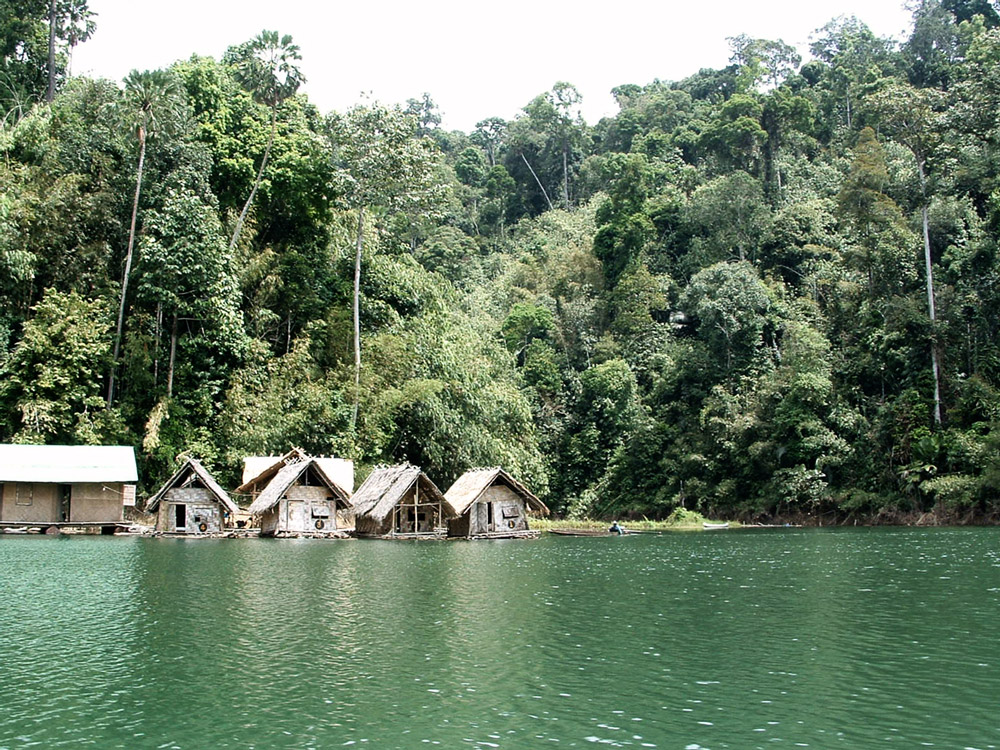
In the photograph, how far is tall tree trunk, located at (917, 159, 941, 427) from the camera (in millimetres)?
39062

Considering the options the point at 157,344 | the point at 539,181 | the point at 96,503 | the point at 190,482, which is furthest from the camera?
the point at 539,181

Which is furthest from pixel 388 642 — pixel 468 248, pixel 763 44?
pixel 763 44

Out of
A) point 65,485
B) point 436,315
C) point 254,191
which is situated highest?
point 254,191

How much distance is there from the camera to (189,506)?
35.9 metres

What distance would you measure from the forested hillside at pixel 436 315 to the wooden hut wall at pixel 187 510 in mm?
2393

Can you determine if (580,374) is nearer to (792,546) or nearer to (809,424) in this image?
(809,424)

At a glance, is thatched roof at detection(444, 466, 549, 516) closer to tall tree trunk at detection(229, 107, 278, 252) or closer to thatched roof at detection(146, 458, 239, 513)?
thatched roof at detection(146, 458, 239, 513)

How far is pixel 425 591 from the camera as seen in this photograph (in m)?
17.7

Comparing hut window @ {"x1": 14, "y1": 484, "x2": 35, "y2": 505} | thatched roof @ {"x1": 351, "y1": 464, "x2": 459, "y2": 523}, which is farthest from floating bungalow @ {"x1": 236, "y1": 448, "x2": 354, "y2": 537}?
hut window @ {"x1": 14, "y1": 484, "x2": 35, "y2": 505}

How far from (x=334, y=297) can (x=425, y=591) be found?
29712 millimetres

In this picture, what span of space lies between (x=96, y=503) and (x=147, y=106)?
16.9m

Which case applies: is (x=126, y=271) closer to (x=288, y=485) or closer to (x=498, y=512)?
(x=288, y=485)

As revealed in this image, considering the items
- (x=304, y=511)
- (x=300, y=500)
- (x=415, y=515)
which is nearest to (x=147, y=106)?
(x=300, y=500)

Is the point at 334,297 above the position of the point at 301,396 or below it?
above
